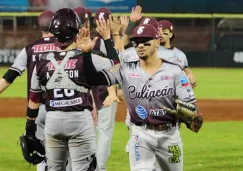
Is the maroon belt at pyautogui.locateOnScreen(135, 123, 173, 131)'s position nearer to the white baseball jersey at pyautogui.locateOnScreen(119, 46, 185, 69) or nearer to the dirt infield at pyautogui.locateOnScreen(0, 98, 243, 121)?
the white baseball jersey at pyautogui.locateOnScreen(119, 46, 185, 69)

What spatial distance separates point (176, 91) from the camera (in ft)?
19.4

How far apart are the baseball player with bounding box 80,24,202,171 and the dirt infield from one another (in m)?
8.75

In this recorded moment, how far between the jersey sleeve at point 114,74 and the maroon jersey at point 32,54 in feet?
3.17

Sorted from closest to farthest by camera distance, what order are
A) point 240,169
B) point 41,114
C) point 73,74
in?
point 73,74 < point 41,114 < point 240,169

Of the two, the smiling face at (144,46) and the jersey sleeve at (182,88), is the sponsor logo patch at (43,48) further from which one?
the jersey sleeve at (182,88)

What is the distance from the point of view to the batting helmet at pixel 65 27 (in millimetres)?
5645

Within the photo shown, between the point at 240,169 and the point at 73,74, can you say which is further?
the point at 240,169

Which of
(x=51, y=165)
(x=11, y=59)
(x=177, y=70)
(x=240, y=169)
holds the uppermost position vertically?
(x=177, y=70)

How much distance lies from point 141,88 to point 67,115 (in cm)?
73

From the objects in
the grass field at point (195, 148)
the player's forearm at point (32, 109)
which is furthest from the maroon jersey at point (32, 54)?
the grass field at point (195, 148)

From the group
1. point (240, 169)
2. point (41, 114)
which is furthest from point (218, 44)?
point (41, 114)

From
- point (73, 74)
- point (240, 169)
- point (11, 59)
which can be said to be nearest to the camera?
point (73, 74)

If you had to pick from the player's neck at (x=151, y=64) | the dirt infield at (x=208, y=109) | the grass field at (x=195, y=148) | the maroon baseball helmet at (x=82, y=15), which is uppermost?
the maroon baseball helmet at (x=82, y=15)

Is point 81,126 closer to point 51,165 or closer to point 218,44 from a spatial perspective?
point 51,165
